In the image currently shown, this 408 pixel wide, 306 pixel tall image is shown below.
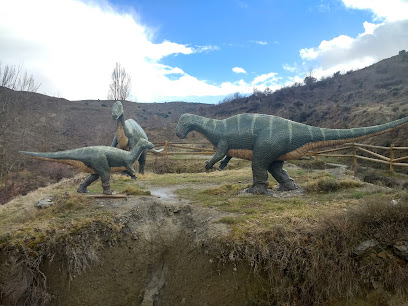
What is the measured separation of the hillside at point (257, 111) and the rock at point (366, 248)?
11225 mm

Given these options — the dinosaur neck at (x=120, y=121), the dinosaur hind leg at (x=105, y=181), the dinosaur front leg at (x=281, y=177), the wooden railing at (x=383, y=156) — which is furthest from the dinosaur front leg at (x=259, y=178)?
the dinosaur neck at (x=120, y=121)

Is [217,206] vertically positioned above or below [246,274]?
above

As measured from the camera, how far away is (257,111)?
3466 centimetres

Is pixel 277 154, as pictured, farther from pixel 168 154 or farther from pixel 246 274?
pixel 168 154

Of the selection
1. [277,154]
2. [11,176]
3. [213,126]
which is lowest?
[11,176]

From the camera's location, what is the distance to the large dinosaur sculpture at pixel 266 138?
696 cm

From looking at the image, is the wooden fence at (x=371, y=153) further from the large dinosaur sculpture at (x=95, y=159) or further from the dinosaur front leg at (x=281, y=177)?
the large dinosaur sculpture at (x=95, y=159)

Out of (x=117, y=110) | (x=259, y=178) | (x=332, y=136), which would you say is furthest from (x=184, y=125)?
(x=332, y=136)

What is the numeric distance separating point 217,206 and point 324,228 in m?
2.42

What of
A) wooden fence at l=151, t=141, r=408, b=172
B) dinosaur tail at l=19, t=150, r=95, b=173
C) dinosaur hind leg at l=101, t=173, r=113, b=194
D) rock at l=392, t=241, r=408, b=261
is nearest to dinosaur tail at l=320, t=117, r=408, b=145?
rock at l=392, t=241, r=408, b=261

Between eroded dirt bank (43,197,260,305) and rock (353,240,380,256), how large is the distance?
63.3 inches

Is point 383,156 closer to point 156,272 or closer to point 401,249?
point 401,249

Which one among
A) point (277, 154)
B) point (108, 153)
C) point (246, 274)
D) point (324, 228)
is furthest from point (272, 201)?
point (108, 153)

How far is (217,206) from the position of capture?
6496mm
